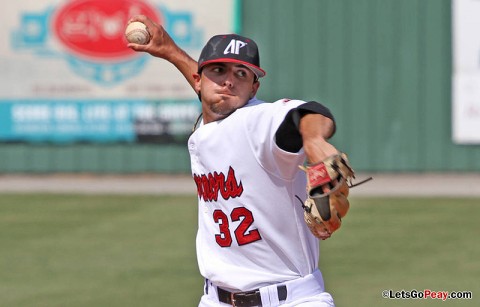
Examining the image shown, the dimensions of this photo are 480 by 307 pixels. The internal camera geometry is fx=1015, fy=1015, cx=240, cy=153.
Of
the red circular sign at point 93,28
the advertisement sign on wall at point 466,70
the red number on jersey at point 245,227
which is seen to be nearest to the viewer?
the red number on jersey at point 245,227

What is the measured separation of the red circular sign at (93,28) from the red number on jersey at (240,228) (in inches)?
575

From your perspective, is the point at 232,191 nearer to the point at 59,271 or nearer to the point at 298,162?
the point at 298,162

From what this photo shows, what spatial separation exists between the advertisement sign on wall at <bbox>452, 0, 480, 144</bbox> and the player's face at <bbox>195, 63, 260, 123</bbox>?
46.9 ft

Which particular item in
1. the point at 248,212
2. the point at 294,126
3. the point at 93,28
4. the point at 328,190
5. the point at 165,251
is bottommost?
the point at 165,251

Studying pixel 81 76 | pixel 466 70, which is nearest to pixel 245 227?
pixel 466 70

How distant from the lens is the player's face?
17.7ft

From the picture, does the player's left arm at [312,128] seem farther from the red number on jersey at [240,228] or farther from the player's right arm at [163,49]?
the player's right arm at [163,49]

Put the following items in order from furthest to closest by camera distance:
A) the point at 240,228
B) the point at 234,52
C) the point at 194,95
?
the point at 194,95
the point at 240,228
the point at 234,52

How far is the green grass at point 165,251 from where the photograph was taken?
1021 centimetres

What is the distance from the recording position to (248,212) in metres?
5.38

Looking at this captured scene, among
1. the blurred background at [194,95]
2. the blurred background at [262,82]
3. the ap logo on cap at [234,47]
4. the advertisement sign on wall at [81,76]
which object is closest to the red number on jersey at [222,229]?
the ap logo on cap at [234,47]

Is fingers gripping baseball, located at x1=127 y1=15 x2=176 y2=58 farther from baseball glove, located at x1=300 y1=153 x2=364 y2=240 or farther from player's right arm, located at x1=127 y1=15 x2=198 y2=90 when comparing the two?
baseball glove, located at x1=300 y1=153 x2=364 y2=240

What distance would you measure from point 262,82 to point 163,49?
12.8 meters

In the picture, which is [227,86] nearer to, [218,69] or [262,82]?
[218,69]
